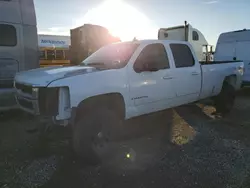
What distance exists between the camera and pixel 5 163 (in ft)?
14.8

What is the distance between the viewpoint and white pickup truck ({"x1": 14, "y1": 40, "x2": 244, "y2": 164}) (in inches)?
162

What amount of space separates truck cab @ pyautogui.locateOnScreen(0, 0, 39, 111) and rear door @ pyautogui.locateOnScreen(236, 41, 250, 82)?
788 centimetres

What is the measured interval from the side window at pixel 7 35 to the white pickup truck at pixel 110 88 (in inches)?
102

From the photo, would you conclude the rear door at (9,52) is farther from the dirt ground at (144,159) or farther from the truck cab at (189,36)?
the truck cab at (189,36)

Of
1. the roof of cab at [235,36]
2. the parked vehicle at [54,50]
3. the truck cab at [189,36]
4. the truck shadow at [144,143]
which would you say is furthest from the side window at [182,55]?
the parked vehicle at [54,50]

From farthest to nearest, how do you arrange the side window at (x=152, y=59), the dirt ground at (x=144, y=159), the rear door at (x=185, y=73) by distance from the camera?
the rear door at (x=185, y=73)
the side window at (x=152, y=59)
the dirt ground at (x=144, y=159)

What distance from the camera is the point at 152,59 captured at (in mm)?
5508

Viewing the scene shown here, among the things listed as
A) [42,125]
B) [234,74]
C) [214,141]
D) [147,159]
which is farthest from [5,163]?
[234,74]

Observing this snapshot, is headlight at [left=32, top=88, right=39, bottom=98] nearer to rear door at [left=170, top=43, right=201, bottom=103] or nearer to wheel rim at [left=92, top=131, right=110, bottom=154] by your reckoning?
wheel rim at [left=92, top=131, right=110, bottom=154]

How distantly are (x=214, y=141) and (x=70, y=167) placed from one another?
2.86 metres

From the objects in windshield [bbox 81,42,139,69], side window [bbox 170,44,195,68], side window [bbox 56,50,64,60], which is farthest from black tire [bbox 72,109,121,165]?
side window [bbox 56,50,64,60]

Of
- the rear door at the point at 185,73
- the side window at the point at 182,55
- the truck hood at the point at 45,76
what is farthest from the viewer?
the side window at the point at 182,55

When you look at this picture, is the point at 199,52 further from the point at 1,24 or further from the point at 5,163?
the point at 5,163

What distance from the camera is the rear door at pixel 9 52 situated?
7.07 m
